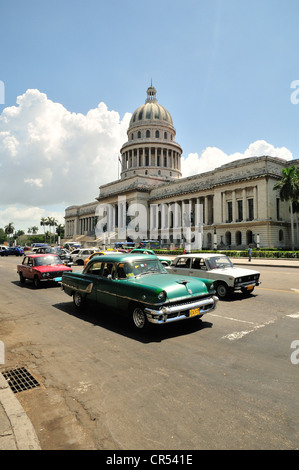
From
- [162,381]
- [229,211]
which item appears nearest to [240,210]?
[229,211]

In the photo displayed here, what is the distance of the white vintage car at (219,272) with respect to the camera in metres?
10.0

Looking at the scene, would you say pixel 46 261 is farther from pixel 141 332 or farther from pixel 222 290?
pixel 141 332

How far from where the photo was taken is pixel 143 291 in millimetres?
6344

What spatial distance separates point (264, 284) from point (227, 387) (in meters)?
10.4

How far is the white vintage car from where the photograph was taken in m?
10.0

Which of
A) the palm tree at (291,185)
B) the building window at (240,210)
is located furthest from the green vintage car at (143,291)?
the building window at (240,210)

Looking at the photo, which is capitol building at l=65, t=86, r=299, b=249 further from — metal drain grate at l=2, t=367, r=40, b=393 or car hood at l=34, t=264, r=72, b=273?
metal drain grate at l=2, t=367, r=40, b=393

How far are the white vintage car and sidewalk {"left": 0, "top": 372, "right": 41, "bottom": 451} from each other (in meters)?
7.70

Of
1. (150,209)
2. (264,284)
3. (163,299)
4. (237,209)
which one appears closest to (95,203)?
(150,209)

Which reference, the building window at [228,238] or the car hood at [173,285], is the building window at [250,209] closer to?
the building window at [228,238]

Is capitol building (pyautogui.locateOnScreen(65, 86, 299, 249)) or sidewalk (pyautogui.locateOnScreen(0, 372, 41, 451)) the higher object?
capitol building (pyautogui.locateOnScreen(65, 86, 299, 249))

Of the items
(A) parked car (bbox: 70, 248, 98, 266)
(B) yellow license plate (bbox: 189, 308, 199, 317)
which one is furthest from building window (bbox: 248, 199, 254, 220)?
(B) yellow license plate (bbox: 189, 308, 199, 317)

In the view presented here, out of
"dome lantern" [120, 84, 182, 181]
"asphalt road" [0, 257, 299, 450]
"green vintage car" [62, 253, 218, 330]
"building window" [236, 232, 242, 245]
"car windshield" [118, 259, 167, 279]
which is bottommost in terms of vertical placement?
"asphalt road" [0, 257, 299, 450]
